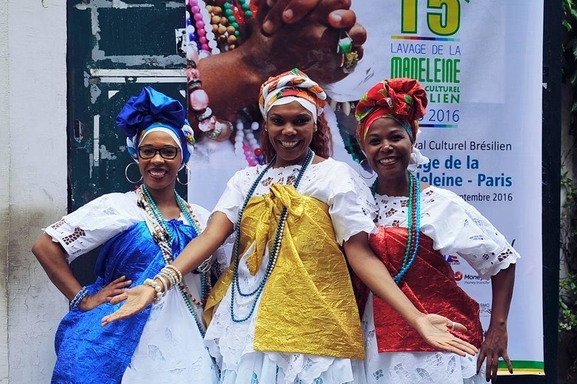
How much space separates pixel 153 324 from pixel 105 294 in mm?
253

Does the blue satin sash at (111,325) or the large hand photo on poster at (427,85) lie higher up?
the large hand photo on poster at (427,85)

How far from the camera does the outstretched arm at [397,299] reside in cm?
274

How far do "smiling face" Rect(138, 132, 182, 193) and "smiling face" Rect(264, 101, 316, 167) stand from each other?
0.49 metres

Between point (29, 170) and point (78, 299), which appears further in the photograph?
point (29, 170)

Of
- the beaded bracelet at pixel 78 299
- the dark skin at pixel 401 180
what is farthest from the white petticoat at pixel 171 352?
the dark skin at pixel 401 180

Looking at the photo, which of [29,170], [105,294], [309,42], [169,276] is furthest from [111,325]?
[309,42]

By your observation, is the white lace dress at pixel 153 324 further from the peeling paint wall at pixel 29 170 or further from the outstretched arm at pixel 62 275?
the peeling paint wall at pixel 29 170

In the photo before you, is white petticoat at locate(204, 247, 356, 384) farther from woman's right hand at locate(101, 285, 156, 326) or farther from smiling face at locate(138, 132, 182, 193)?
smiling face at locate(138, 132, 182, 193)

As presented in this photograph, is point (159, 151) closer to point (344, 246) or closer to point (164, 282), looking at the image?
point (164, 282)

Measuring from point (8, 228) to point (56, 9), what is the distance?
127 centimetres

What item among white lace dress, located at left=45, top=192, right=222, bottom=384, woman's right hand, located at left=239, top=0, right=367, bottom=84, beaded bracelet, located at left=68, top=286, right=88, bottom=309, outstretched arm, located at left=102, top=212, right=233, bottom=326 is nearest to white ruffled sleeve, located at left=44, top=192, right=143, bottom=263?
white lace dress, located at left=45, top=192, right=222, bottom=384

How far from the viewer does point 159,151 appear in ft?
11.0

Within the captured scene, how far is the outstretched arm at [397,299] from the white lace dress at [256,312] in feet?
0.25

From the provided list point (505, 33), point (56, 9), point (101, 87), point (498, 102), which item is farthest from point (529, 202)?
point (56, 9)
